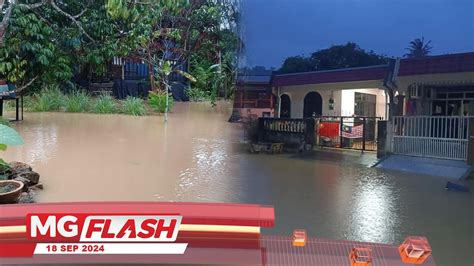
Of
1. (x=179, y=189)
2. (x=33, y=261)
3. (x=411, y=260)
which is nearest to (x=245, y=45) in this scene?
(x=179, y=189)

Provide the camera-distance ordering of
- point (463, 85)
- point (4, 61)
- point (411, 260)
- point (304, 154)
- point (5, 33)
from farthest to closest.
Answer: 1. point (5, 33)
2. point (4, 61)
3. point (304, 154)
4. point (411, 260)
5. point (463, 85)

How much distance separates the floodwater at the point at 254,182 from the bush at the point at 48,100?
19 centimetres

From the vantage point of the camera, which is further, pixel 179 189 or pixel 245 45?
pixel 179 189

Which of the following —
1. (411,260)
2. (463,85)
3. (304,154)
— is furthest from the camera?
(304,154)

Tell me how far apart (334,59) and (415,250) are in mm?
591

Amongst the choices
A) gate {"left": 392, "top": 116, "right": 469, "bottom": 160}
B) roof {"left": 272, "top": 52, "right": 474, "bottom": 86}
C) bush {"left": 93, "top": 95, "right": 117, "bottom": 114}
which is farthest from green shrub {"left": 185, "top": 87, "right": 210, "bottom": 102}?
gate {"left": 392, "top": 116, "right": 469, "bottom": 160}

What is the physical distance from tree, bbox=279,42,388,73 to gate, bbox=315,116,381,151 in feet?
0.50

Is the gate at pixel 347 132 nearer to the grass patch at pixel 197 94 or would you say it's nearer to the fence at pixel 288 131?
the fence at pixel 288 131

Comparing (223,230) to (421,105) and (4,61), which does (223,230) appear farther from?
(4,61)

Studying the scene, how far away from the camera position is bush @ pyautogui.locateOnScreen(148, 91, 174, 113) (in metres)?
1.81

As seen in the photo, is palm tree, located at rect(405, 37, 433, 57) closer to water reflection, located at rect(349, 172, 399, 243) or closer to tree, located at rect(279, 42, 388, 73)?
tree, located at rect(279, 42, 388, 73)

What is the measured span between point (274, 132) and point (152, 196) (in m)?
0.46

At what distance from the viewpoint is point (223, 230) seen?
1.22 m

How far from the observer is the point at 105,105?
191cm
